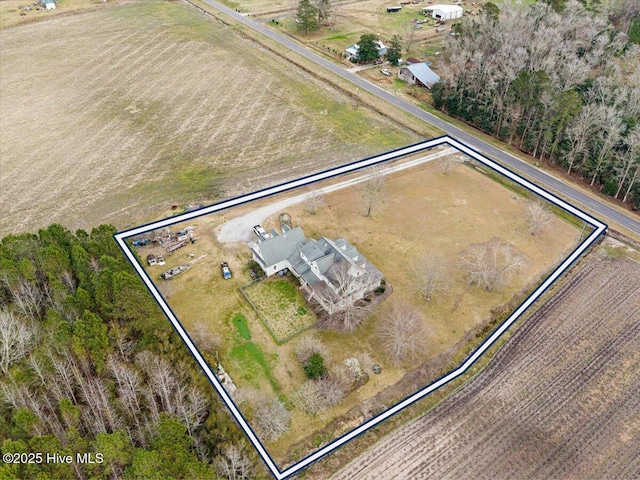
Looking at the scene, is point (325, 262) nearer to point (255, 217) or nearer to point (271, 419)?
point (255, 217)

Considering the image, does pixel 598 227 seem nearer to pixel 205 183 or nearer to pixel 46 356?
pixel 205 183

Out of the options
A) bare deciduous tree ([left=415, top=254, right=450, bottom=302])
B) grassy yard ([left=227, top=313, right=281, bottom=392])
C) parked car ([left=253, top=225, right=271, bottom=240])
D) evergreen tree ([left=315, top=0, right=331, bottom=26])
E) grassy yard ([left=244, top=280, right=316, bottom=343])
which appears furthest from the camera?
evergreen tree ([left=315, top=0, right=331, bottom=26])

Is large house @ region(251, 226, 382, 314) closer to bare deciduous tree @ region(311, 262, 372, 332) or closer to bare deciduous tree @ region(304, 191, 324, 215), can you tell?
bare deciduous tree @ region(311, 262, 372, 332)

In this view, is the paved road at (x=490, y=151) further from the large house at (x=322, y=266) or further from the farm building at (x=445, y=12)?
the farm building at (x=445, y=12)

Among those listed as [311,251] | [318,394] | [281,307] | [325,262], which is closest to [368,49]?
[311,251]

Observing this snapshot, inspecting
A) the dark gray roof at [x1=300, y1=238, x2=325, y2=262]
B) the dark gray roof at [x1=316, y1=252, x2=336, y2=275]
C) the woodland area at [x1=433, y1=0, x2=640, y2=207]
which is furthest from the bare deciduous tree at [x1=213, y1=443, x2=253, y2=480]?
the woodland area at [x1=433, y1=0, x2=640, y2=207]

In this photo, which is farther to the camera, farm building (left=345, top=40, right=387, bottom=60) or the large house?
farm building (left=345, top=40, right=387, bottom=60)

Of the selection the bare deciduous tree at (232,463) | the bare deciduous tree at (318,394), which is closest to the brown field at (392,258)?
the bare deciduous tree at (318,394)
